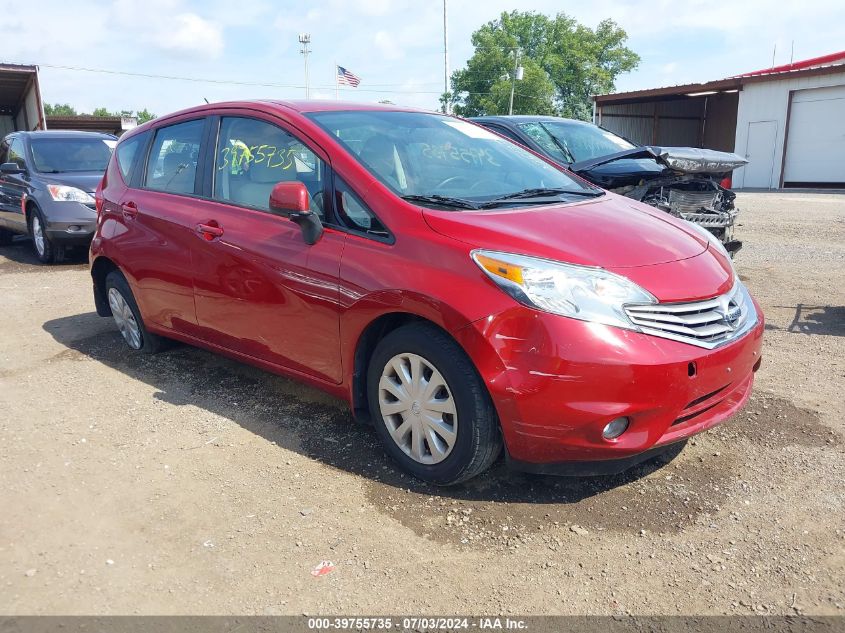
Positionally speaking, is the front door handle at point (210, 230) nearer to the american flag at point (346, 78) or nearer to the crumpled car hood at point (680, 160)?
the crumpled car hood at point (680, 160)

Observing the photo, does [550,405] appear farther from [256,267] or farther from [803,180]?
[803,180]

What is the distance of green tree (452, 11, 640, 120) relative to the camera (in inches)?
2244

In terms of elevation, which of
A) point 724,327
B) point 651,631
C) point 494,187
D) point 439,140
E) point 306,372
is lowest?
point 651,631

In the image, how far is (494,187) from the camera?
11.7 ft

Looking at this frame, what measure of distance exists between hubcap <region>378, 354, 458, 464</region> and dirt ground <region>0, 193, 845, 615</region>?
0.21 m

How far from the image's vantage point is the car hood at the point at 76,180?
29.7 feet

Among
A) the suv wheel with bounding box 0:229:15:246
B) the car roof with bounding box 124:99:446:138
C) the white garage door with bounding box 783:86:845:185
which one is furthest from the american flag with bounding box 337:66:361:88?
the car roof with bounding box 124:99:446:138

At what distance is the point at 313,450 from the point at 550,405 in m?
1.43

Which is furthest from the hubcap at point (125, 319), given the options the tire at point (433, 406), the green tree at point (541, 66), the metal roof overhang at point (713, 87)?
the green tree at point (541, 66)

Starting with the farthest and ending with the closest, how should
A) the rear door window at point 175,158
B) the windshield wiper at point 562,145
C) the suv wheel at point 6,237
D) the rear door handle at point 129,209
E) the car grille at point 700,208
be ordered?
the suv wheel at point 6,237 → the windshield wiper at point 562,145 → the car grille at point 700,208 → the rear door handle at point 129,209 → the rear door window at point 175,158

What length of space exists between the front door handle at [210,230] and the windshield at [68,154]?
22.3 feet

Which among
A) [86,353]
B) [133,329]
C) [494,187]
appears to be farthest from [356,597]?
[86,353]

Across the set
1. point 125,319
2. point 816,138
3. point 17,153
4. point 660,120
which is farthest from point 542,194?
point 660,120

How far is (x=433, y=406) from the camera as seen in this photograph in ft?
9.76
